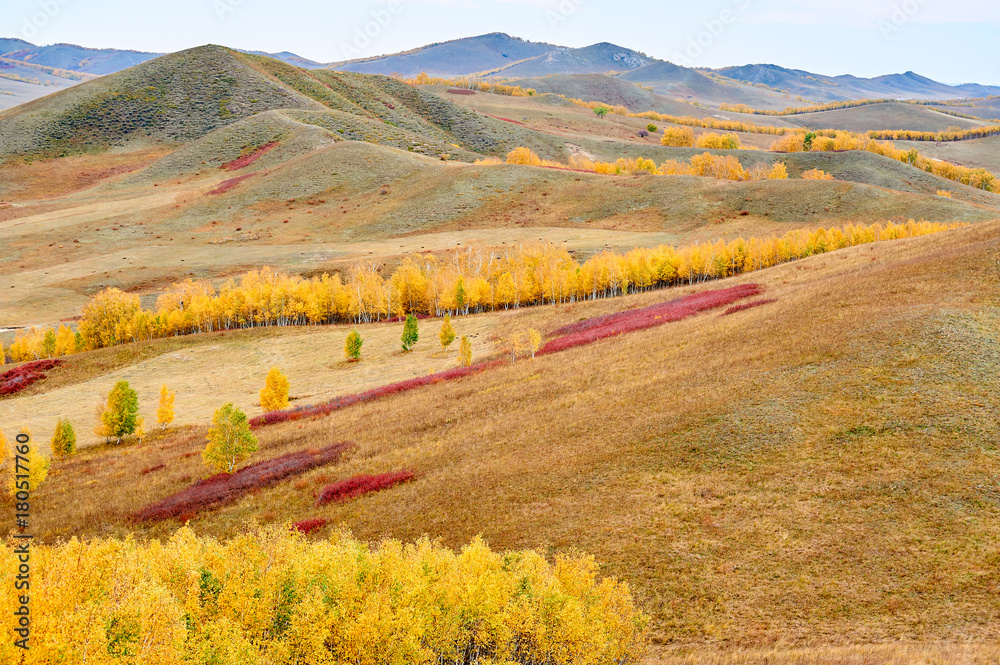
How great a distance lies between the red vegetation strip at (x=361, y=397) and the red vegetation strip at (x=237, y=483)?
11832 millimetres

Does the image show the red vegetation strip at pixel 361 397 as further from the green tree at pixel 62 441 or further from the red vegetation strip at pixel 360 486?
the red vegetation strip at pixel 360 486

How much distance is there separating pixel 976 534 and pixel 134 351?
308 feet

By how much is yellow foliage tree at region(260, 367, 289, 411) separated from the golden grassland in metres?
8.12

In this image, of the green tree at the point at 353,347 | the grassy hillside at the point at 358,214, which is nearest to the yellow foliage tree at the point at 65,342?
the grassy hillside at the point at 358,214

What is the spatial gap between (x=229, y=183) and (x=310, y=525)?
571 feet

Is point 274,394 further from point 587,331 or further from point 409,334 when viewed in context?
point 587,331

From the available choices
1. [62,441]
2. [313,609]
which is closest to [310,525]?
[313,609]

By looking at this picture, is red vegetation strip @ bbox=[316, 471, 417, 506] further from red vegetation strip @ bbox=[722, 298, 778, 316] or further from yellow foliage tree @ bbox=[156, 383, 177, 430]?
red vegetation strip @ bbox=[722, 298, 778, 316]

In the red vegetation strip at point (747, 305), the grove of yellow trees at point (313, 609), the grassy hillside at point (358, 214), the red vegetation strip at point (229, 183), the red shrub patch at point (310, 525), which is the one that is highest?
the red vegetation strip at point (229, 183)

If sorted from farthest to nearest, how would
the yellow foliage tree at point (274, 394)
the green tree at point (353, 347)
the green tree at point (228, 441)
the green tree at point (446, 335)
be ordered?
the green tree at point (353, 347) < the green tree at point (446, 335) < the yellow foliage tree at point (274, 394) < the green tree at point (228, 441)

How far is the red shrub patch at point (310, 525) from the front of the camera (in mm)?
34094

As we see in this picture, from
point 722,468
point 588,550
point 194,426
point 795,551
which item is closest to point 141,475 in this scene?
point 194,426

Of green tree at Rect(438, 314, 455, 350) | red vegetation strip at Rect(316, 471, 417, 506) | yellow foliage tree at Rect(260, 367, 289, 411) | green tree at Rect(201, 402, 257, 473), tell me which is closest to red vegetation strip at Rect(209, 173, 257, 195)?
green tree at Rect(438, 314, 455, 350)

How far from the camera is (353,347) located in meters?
79.4
